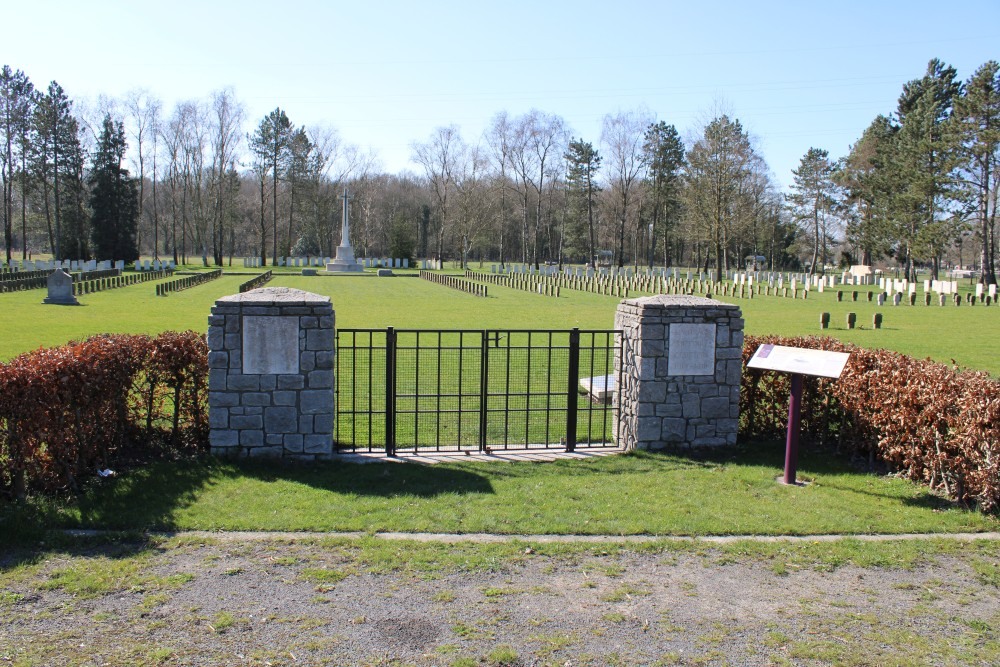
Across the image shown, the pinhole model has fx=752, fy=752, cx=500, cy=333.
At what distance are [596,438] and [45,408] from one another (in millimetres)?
5207

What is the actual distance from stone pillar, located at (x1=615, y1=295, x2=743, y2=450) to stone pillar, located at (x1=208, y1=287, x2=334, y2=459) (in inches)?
118

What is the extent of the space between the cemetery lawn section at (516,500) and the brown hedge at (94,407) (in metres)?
0.33

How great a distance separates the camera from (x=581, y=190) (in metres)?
72.4

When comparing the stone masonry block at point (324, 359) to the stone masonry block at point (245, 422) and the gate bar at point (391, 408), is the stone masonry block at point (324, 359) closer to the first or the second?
the gate bar at point (391, 408)

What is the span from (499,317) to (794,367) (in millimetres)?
15479

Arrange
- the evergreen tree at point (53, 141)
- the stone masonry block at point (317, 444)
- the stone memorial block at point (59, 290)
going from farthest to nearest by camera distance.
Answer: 1. the evergreen tree at point (53, 141)
2. the stone memorial block at point (59, 290)
3. the stone masonry block at point (317, 444)

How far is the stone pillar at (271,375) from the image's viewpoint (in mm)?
6766

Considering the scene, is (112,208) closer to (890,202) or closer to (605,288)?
(605,288)

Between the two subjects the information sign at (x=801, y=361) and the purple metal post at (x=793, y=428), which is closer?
the information sign at (x=801, y=361)

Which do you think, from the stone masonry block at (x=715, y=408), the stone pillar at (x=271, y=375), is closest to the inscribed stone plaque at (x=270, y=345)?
the stone pillar at (x=271, y=375)

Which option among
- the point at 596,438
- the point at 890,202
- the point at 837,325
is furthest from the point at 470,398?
the point at 890,202

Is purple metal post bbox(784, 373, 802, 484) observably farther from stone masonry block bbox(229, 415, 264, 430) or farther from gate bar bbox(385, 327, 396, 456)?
stone masonry block bbox(229, 415, 264, 430)

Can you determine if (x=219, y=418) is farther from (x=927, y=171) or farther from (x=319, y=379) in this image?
(x=927, y=171)

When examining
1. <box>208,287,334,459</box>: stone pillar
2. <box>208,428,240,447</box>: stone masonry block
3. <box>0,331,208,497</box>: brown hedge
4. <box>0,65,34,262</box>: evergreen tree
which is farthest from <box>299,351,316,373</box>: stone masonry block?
<box>0,65,34,262</box>: evergreen tree
